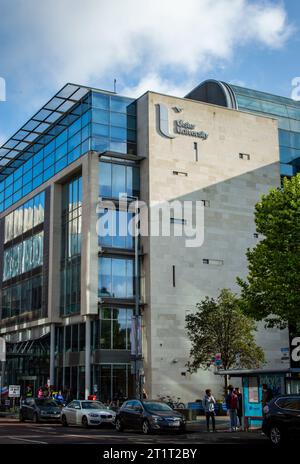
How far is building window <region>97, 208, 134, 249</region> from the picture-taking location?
151 feet

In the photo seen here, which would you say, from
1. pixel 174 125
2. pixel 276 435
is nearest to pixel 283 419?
pixel 276 435

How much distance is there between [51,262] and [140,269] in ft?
27.3

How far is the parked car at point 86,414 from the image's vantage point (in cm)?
2989

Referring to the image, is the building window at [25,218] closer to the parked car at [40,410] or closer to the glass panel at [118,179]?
the glass panel at [118,179]

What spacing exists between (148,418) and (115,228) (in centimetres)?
2216

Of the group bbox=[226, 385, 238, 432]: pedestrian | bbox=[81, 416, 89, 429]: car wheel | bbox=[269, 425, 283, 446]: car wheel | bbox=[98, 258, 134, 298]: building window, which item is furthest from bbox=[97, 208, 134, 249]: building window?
bbox=[269, 425, 283, 446]: car wheel

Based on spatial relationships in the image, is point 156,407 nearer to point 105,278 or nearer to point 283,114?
point 105,278

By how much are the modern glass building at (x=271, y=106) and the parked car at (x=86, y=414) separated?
2989 centimetres

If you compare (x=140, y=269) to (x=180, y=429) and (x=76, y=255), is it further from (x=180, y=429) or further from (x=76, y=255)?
(x=180, y=429)

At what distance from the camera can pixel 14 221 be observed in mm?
61062

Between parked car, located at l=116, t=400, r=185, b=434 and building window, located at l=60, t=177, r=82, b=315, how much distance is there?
65.1 ft

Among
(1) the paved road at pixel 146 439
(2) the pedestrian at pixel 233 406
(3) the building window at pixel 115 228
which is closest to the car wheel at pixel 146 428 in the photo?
(1) the paved road at pixel 146 439

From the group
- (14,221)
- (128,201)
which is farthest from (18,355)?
(128,201)

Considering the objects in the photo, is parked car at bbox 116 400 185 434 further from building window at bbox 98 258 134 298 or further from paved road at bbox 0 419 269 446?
building window at bbox 98 258 134 298
